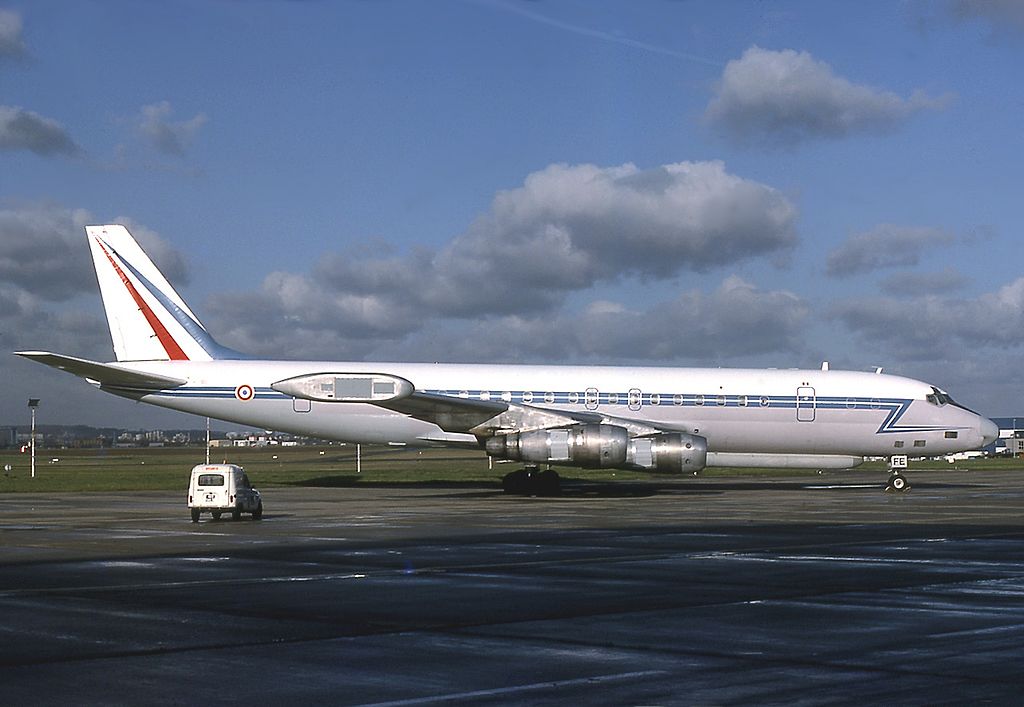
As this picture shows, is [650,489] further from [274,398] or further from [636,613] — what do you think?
[636,613]

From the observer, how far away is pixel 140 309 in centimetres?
4550

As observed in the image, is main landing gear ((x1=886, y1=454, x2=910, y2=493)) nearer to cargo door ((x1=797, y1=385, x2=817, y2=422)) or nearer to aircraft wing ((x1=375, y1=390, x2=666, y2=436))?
cargo door ((x1=797, y1=385, x2=817, y2=422))

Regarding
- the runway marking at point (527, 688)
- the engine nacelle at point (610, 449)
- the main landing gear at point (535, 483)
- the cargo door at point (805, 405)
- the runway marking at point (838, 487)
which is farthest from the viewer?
the runway marking at point (838, 487)

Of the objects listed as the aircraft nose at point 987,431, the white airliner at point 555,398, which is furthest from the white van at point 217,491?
the aircraft nose at point 987,431

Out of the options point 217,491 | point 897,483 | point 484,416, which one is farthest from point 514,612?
point 897,483

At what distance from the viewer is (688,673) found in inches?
369

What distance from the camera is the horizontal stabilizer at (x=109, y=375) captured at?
135 ft

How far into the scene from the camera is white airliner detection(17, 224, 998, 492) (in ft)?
143

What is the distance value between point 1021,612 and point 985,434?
35.2 metres

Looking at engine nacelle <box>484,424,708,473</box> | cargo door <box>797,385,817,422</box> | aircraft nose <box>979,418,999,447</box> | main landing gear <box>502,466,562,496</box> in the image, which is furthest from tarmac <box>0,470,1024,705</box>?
aircraft nose <box>979,418,999,447</box>

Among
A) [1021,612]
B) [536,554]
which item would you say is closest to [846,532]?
[536,554]

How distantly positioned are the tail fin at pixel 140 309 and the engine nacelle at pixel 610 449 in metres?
13.3

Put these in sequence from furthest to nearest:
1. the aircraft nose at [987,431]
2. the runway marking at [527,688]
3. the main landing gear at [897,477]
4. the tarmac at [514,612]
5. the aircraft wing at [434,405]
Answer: the aircraft nose at [987,431] → the main landing gear at [897,477] → the aircraft wing at [434,405] → the tarmac at [514,612] → the runway marking at [527,688]

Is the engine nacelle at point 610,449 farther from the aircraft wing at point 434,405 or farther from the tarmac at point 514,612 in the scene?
the tarmac at point 514,612
